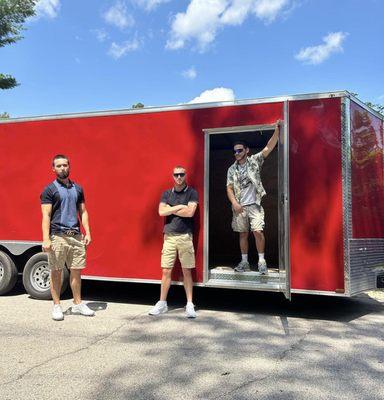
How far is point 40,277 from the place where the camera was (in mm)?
6738

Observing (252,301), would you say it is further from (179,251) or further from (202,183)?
(202,183)

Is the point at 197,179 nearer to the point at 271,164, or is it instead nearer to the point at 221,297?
the point at 221,297

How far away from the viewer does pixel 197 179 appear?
602cm

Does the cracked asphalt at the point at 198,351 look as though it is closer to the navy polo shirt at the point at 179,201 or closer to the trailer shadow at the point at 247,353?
the trailer shadow at the point at 247,353

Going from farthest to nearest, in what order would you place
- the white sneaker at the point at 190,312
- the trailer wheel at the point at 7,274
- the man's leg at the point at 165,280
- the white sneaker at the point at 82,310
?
the trailer wheel at the point at 7,274 → the man's leg at the point at 165,280 → the white sneaker at the point at 82,310 → the white sneaker at the point at 190,312

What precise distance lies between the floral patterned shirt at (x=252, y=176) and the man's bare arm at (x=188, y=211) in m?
0.67

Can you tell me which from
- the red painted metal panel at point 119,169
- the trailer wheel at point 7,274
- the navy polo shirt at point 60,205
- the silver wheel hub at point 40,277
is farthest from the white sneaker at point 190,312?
the trailer wheel at point 7,274

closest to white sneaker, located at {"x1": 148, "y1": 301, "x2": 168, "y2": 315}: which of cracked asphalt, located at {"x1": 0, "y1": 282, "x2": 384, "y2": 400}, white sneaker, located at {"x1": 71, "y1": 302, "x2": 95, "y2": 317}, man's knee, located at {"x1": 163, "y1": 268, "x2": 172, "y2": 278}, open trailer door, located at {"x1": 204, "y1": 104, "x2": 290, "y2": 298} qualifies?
cracked asphalt, located at {"x1": 0, "y1": 282, "x2": 384, "y2": 400}

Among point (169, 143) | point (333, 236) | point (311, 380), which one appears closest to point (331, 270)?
point (333, 236)

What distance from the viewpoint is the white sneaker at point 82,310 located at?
5691 millimetres

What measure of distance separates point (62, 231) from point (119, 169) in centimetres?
128

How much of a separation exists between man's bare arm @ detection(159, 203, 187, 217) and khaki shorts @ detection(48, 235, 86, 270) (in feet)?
3.55

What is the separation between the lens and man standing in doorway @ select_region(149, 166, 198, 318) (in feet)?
18.8

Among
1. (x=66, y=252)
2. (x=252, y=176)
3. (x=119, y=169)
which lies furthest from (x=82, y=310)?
(x=252, y=176)
